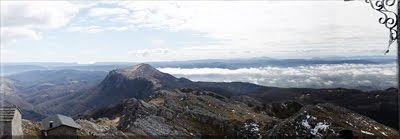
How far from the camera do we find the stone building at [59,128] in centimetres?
8034

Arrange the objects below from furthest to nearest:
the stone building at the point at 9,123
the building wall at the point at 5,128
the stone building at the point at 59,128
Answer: the stone building at the point at 59,128
the stone building at the point at 9,123
the building wall at the point at 5,128

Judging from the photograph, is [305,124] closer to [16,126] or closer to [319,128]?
[319,128]

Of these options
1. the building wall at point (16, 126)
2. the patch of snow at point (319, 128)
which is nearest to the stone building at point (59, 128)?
the building wall at point (16, 126)

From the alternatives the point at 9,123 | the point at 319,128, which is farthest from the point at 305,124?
the point at 9,123

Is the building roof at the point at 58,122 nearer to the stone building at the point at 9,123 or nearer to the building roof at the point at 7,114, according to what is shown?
the stone building at the point at 9,123

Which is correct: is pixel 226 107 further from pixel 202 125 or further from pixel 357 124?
pixel 357 124

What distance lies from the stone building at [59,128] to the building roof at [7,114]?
57.7 ft

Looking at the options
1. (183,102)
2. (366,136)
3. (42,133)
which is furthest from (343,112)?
(42,133)

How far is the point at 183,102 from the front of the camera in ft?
454

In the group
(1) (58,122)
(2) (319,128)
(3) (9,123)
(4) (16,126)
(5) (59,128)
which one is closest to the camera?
(3) (9,123)

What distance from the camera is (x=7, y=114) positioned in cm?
6066

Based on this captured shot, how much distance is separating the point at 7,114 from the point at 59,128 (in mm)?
20171

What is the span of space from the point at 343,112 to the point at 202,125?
38.3m

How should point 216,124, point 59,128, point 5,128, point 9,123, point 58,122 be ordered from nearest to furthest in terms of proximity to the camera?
point 5,128
point 9,123
point 59,128
point 58,122
point 216,124
